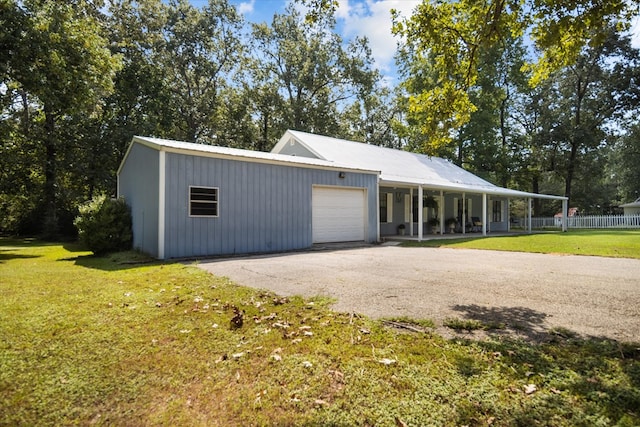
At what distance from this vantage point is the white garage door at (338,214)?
11906mm

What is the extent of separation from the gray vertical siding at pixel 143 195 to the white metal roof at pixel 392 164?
7545mm

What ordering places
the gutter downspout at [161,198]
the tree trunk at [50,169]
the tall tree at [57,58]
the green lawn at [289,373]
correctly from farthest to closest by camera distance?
the tree trunk at [50,169]
the tall tree at [57,58]
the gutter downspout at [161,198]
the green lawn at [289,373]

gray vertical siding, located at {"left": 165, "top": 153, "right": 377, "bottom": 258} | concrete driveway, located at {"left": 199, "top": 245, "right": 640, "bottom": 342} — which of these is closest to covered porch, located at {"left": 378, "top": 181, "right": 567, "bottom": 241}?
gray vertical siding, located at {"left": 165, "top": 153, "right": 377, "bottom": 258}

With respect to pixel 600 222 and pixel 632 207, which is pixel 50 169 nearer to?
pixel 600 222

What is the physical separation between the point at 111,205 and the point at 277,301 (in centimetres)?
865

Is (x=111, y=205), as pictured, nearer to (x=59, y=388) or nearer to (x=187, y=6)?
(x=59, y=388)

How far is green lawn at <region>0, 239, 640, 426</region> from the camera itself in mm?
1967

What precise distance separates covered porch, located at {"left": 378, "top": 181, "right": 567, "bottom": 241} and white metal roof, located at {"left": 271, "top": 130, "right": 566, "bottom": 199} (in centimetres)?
18

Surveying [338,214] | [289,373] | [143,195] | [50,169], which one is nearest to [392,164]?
[338,214]

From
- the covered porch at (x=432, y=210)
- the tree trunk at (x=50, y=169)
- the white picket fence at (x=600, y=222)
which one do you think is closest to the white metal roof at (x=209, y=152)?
the covered porch at (x=432, y=210)

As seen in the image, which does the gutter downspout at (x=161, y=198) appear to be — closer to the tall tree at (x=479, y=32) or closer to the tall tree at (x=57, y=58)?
the tall tree at (x=479, y=32)

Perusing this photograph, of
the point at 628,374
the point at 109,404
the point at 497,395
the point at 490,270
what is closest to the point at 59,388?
the point at 109,404

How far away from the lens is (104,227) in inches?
392

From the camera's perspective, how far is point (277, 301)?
424 cm
